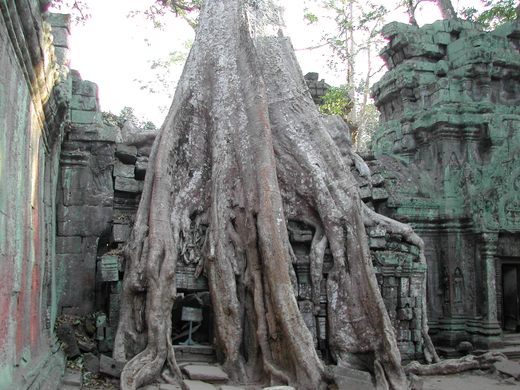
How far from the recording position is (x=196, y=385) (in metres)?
4.29

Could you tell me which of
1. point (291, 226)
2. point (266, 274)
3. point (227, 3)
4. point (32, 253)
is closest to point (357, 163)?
point (291, 226)

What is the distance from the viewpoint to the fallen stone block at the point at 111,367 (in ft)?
15.0

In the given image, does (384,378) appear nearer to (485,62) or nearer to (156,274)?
(156,274)

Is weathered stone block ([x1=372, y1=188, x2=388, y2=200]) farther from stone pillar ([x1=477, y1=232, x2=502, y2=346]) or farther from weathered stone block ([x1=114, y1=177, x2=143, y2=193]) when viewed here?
weathered stone block ([x1=114, y1=177, x2=143, y2=193])

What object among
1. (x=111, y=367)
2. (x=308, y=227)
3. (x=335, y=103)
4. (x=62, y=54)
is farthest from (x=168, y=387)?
(x=335, y=103)

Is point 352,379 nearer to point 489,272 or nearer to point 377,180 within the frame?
point 377,180

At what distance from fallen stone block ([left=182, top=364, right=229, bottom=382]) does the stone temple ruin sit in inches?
18.1

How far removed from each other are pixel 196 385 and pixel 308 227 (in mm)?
2063

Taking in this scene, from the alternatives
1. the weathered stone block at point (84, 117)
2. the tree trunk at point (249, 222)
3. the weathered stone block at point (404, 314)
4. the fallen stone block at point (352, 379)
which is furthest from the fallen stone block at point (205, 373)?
the weathered stone block at point (84, 117)

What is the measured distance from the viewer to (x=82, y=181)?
20.1 feet

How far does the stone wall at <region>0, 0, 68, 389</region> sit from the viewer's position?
2805 mm

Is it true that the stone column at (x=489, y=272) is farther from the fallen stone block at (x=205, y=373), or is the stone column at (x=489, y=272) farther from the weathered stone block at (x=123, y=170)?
the weathered stone block at (x=123, y=170)

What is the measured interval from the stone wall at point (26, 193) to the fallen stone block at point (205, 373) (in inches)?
39.2

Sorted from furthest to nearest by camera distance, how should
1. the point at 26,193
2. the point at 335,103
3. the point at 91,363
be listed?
1. the point at 335,103
2. the point at 91,363
3. the point at 26,193
